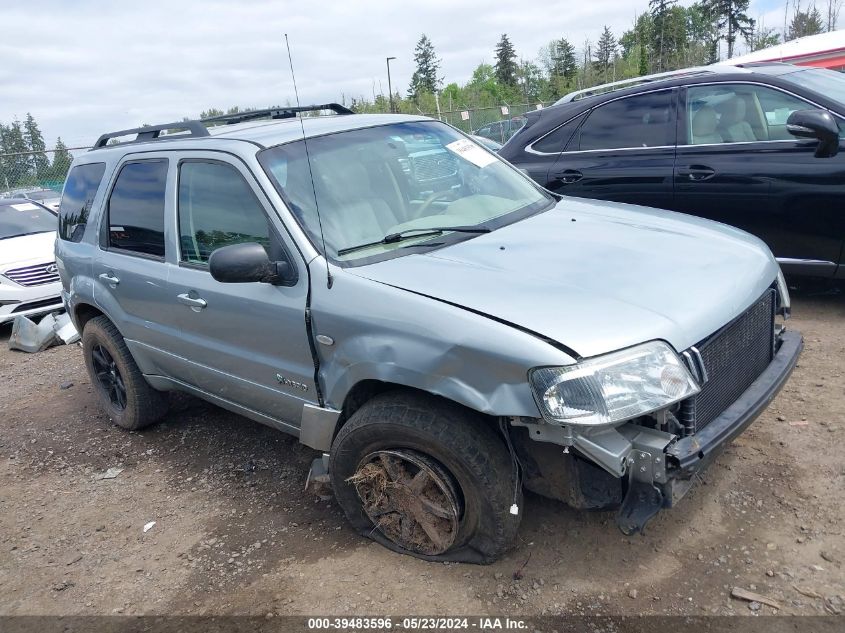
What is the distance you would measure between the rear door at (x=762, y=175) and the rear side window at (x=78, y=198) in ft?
13.9

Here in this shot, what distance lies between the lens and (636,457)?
245 cm

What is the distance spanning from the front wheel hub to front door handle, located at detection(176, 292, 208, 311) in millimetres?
1258

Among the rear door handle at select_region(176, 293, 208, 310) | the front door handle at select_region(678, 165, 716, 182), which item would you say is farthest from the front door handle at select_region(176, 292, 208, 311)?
the front door handle at select_region(678, 165, 716, 182)

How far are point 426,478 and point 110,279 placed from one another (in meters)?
2.67

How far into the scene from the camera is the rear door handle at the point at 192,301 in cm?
362

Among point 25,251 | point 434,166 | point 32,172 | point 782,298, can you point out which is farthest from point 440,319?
point 32,172

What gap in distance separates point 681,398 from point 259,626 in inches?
73.7

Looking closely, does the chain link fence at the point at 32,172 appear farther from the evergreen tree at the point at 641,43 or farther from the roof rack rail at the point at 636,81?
the evergreen tree at the point at 641,43

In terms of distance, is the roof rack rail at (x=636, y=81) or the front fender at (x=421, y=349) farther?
the roof rack rail at (x=636, y=81)

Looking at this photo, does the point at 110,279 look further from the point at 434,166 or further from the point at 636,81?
the point at 636,81

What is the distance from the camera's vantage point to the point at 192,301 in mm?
3680

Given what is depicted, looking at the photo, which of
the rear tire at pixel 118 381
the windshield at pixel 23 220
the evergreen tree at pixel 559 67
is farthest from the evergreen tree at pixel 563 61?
the rear tire at pixel 118 381

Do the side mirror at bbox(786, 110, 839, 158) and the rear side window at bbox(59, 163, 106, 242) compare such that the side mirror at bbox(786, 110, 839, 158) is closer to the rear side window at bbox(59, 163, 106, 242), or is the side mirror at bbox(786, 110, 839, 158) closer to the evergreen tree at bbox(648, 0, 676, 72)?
the rear side window at bbox(59, 163, 106, 242)

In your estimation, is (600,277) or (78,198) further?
(78,198)
